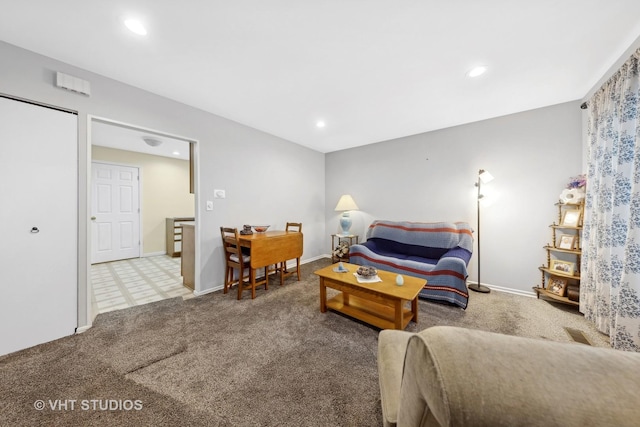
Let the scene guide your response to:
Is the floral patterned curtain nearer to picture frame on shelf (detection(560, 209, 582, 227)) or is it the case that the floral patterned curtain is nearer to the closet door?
picture frame on shelf (detection(560, 209, 582, 227))

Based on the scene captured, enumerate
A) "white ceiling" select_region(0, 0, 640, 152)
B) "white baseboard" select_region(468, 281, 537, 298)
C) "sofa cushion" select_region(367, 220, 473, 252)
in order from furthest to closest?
"sofa cushion" select_region(367, 220, 473, 252) < "white baseboard" select_region(468, 281, 537, 298) < "white ceiling" select_region(0, 0, 640, 152)

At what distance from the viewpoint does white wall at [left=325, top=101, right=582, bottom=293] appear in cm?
257

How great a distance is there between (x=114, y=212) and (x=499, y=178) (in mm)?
6728

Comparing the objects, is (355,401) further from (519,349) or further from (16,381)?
(16,381)

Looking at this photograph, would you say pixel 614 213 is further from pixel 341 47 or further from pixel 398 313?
pixel 341 47

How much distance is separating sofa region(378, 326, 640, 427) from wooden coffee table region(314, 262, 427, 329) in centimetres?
138

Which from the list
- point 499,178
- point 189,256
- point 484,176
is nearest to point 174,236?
point 189,256

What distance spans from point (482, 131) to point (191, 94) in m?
3.77

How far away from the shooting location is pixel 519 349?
0.41m

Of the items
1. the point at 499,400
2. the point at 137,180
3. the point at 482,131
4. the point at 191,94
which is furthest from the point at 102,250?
the point at 482,131

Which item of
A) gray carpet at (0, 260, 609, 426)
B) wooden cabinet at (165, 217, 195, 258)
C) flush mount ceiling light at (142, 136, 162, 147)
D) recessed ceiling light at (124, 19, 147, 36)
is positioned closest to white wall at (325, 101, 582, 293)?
gray carpet at (0, 260, 609, 426)

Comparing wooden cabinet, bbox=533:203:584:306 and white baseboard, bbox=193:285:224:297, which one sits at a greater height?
wooden cabinet, bbox=533:203:584:306

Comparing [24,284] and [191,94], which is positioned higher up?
[191,94]

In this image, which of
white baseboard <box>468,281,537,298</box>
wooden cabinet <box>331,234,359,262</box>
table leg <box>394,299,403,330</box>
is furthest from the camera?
wooden cabinet <box>331,234,359,262</box>
